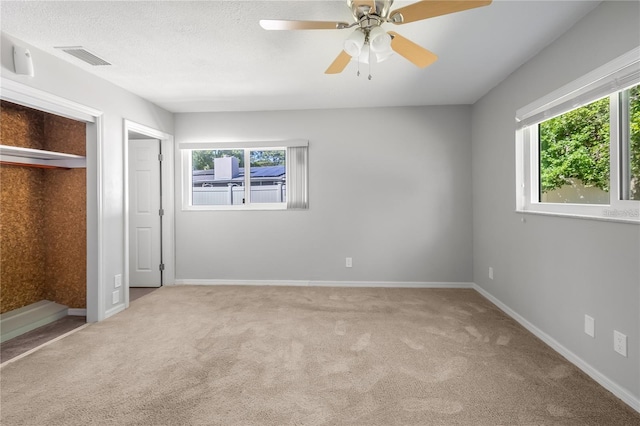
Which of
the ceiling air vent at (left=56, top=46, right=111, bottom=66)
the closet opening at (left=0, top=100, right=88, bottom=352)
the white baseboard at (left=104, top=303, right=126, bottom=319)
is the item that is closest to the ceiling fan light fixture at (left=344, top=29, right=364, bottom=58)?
Answer: the ceiling air vent at (left=56, top=46, right=111, bottom=66)

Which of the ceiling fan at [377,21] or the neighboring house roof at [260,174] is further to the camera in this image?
the neighboring house roof at [260,174]

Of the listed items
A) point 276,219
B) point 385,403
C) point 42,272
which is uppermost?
point 276,219

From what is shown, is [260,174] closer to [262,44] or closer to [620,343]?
[262,44]

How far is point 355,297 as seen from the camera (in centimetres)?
374

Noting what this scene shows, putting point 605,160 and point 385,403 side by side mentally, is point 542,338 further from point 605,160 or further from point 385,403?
point 385,403

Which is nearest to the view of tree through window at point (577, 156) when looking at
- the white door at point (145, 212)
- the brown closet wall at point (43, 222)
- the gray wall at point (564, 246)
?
the gray wall at point (564, 246)

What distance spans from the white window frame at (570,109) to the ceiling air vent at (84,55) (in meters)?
3.77

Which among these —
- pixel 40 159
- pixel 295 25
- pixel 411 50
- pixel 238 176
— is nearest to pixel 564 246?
pixel 411 50

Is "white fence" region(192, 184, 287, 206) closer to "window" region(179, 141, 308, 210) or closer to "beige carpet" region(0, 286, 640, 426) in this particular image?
"window" region(179, 141, 308, 210)

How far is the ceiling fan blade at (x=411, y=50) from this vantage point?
1897 mm

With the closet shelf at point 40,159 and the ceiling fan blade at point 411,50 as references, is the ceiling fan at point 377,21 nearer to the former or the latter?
the ceiling fan blade at point 411,50

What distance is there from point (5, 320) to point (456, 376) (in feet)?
12.8

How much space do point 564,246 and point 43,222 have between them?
4.96m

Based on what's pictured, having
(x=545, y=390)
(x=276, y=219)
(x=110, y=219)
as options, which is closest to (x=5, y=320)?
(x=110, y=219)
